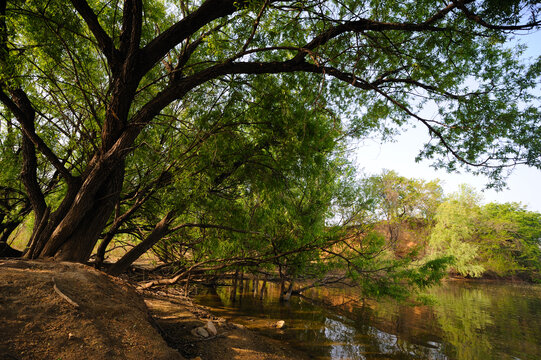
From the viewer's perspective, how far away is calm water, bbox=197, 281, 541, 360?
781 centimetres

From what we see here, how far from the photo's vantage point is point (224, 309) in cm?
1027

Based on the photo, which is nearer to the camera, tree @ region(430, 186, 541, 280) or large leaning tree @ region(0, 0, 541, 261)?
large leaning tree @ region(0, 0, 541, 261)

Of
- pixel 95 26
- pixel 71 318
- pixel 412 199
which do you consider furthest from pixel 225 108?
pixel 412 199

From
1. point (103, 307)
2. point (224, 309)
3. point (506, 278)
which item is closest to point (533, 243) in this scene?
point (506, 278)

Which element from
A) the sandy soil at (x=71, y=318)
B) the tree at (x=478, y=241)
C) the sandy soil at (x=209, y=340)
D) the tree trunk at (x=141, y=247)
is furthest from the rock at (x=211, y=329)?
the tree at (x=478, y=241)

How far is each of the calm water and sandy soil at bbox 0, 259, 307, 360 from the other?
4229mm

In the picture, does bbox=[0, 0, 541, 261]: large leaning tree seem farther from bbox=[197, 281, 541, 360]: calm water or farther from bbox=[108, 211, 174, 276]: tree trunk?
bbox=[197, 281, 541, 360]: calm water

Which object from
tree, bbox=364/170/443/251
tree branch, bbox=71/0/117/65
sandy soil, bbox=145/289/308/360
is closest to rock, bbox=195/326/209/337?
sandy soil, bbox=145/289/308/360

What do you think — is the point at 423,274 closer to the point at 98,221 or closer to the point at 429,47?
the point at 429,47

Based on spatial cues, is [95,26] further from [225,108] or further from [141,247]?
[141,247]

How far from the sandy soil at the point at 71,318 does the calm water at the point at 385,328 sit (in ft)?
13.9

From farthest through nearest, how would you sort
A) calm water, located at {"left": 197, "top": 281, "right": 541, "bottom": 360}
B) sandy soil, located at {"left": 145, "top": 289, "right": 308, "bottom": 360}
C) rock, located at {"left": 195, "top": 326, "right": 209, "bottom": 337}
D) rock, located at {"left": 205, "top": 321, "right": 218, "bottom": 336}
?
calm water, located at {"left": 197, "top": 281, "right": 541, "bottom": 360} < rock, located at {"left": 205, "top": 321, "right": 218, "bottom": 336} < rock, located at {"left": 195, "top": 326, "right": 209, "bottom": 337} < sandy soil, located at {"left": 145, "top": 289, "right": 308, "bottom": 360}

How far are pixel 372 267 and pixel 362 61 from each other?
581 cm

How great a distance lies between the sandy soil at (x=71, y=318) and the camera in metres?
2.46
